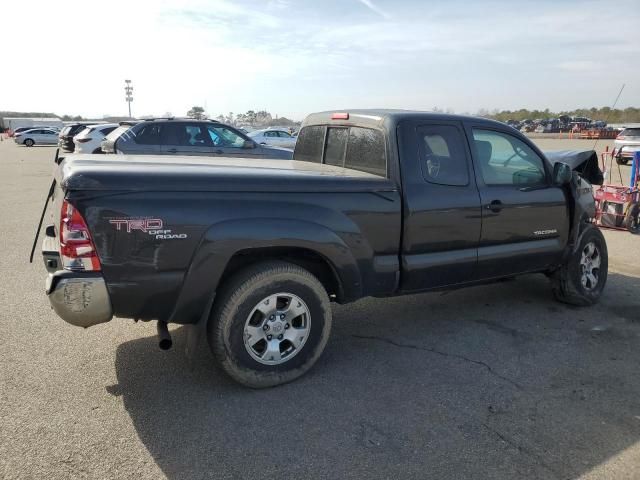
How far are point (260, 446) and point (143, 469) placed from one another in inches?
24.5

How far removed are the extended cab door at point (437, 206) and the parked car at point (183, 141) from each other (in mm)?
7373

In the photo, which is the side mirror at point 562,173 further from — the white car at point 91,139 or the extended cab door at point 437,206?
the white car at point 91,139

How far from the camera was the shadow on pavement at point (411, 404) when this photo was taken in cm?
280

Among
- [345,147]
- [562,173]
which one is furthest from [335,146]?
[562,173]

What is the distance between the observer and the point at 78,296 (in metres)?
2.99

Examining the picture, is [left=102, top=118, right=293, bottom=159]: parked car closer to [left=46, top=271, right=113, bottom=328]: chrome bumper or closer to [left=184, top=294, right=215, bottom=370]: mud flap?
[left=184, top=294, right=215, bottom=370]: mud flap

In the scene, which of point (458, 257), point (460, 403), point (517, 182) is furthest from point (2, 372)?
point (517, 182)

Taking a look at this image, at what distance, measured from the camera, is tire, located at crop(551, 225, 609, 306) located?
16.9ft

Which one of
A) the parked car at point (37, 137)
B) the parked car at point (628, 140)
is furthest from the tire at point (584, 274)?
the parked car at point (37, 137)

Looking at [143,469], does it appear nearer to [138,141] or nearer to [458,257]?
[458,257]

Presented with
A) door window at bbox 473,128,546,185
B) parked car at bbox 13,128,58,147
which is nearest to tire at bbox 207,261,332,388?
door window at bbox 473,128,546,185

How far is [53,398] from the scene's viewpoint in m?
3.34

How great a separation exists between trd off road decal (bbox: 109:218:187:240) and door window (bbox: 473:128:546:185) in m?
2.67

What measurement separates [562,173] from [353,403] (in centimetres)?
300
